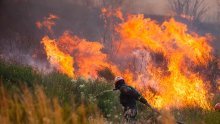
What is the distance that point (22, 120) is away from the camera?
6262 millimetres

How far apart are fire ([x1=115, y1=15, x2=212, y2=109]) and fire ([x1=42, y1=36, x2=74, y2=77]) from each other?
4163mm

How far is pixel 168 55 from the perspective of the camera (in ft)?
97.1

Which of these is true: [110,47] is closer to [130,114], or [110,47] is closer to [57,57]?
[57,57]

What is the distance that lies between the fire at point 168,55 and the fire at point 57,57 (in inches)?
164

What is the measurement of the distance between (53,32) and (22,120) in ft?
91.1

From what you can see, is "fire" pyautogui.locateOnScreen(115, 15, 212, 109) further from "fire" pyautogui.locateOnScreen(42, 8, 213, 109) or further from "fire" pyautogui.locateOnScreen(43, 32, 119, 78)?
"fire" pyautogui.locateOnScreen(43, 32, 119, 78)

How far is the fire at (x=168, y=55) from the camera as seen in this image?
957 inches

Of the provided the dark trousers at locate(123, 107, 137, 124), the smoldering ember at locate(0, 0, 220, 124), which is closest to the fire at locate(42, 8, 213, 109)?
the smoldering ember at locate(0, 0, 220, 124)

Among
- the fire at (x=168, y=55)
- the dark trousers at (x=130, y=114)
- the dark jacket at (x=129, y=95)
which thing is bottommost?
the dark trousers at (x=130, y=114)

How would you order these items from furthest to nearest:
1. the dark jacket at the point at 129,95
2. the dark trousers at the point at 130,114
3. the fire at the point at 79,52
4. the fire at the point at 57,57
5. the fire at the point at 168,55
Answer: the fire at the point at 79,52
the fire at the point at 57,57
the fire at the point at 168,55
the dark jacket at the point at 129,95
the dark trousers at the point at 130,114

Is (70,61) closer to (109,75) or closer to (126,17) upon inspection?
(109,75)

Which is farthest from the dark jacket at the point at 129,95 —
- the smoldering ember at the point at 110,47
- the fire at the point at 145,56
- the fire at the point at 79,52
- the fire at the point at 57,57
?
the fire at the point at 79,52

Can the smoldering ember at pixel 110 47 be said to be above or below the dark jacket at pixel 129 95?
above

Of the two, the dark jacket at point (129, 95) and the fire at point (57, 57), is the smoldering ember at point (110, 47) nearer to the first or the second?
the fire at point (57, 57)
